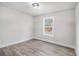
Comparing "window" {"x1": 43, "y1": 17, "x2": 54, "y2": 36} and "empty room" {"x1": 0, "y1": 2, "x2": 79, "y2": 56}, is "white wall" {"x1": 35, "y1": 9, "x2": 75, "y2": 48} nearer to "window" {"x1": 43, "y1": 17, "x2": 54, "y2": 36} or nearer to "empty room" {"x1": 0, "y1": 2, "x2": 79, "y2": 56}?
"empty room" {"x1": 0, "y1": 2, "x2": 79, "y2": 56}

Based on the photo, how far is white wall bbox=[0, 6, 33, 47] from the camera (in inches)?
99.0

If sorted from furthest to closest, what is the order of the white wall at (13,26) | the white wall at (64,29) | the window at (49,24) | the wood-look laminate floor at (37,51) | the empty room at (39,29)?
the window at (49,24), the white wall at (13,26), the white wall at (64,29), the empty room at (39,29), the wood-look laminate floor at (37,51)

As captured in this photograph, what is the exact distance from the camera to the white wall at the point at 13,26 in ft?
8.25

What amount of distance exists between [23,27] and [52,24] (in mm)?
1464

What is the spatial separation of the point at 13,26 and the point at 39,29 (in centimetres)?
136

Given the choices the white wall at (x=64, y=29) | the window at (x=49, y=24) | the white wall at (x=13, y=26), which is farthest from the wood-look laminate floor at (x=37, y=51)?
the window at (x=49, y=24)

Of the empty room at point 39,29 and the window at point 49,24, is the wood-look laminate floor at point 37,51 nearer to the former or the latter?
the empty room at point 39,29

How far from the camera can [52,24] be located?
289 cm

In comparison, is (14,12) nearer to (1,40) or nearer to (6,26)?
(6,26)

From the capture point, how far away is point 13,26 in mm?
2840

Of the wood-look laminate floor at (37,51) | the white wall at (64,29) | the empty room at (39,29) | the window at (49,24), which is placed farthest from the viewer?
the window at (49,24)

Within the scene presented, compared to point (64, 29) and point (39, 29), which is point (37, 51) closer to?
point (64, 29)

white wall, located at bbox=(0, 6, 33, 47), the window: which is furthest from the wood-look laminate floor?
the window

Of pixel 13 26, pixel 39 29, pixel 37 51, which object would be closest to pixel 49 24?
pixel 39 29
